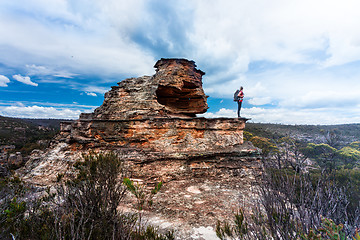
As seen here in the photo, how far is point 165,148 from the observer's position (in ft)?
27.7

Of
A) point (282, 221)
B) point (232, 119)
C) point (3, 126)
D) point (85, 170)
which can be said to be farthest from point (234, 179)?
point (3, 126)

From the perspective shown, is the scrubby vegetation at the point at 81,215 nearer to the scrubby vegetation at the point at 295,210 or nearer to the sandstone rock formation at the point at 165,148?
the scrubby vegetation at the point at 295,210

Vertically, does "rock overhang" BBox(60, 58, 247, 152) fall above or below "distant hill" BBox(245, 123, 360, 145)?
above

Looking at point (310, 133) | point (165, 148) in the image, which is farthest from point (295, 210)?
point (310, 133)

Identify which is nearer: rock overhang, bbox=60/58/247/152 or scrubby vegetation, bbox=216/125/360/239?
scrubby vegetation, bbox=216/125/360/239

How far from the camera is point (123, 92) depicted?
34.3ft

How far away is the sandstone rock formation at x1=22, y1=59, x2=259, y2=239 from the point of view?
691 cm

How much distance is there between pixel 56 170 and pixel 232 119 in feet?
34.0

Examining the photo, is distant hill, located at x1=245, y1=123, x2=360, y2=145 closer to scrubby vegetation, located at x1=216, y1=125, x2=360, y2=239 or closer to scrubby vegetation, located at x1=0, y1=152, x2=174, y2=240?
scrubby vegetation, located at x1=216, y1=125, x2=360, y2=239

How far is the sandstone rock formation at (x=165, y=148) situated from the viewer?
22.7ft

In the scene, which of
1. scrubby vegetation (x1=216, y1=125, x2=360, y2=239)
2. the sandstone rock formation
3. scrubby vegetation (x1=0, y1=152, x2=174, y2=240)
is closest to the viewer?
scrubby vegetation (x1=216, y1=125, x2=360, y2=239)

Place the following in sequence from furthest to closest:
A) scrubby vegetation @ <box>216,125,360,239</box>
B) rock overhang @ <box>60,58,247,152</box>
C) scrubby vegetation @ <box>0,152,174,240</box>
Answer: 1. rock overhang @ <box>60,58,247,152</box>
2. scrubby vegetation @ <box>0,152,174,240</box>
3. scrubby vegetation @ <box>216,125,360,239</box>

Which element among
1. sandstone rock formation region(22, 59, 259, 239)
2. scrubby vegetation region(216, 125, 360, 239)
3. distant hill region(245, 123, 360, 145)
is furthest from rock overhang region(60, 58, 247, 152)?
distant hill region(245, 123, 360, 145)

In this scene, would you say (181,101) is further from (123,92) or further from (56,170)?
(56,170)
